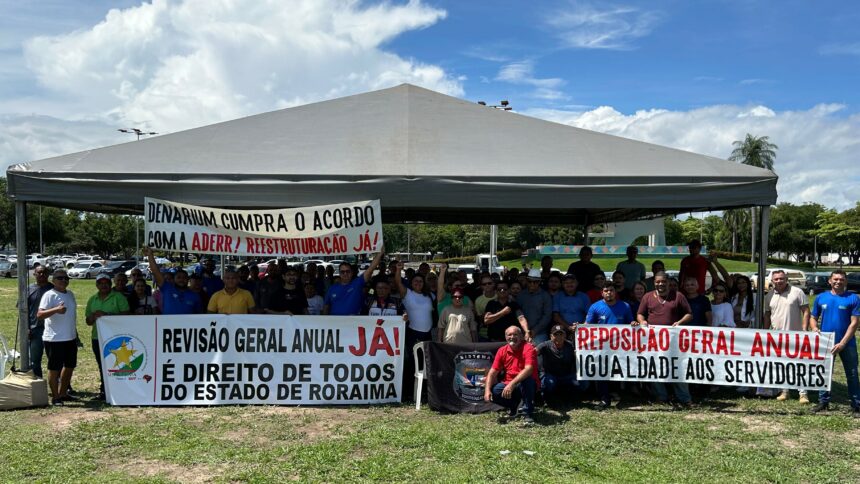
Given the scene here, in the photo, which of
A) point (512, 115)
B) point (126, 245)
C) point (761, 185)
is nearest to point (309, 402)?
point (512, 115)

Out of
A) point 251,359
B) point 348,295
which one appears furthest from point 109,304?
point 348,295

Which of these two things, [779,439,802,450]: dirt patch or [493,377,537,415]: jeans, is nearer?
[779,439,802,450]: dirt patch

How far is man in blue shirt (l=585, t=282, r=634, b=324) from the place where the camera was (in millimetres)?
8078

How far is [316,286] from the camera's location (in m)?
10.2

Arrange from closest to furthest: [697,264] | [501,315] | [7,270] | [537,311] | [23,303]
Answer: [501,315]
[23,303]
[537,311]
[697,264]
[7,270]

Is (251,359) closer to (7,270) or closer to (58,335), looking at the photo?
(58,335)

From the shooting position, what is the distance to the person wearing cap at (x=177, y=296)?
325 inches

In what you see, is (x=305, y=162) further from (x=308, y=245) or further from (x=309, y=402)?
(x=309, y=402)

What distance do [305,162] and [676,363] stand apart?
5.44 metres

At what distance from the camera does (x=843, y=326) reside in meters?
7.69

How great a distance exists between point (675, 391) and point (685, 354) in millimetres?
516

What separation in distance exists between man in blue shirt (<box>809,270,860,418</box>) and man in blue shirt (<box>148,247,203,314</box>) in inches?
299

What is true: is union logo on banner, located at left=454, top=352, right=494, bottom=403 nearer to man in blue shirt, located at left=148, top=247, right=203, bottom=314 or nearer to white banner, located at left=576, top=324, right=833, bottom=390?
white banner, located at left=576, top=324, right=833, bottom=390

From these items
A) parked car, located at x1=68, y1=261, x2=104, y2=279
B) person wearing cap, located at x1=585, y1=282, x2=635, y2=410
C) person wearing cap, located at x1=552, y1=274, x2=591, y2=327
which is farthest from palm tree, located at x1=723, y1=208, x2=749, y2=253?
person wearing cap, located at x1=585, y1=282, x2=635, y2=410
